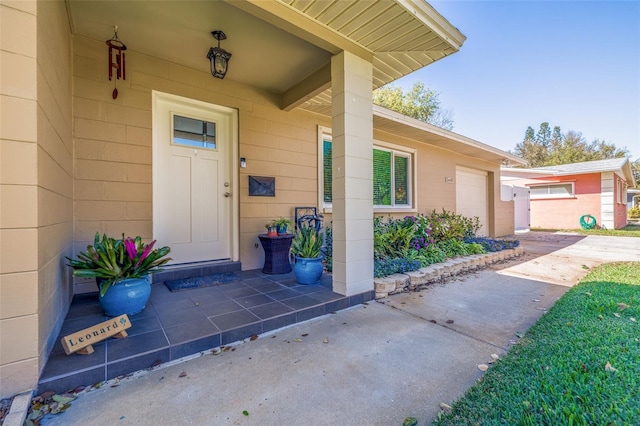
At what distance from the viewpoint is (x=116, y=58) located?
2.90m

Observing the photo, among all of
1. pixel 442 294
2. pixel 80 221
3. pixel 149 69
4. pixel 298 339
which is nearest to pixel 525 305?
pixel 442 294

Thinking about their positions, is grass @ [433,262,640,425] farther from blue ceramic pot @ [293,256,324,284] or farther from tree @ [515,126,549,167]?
tree @ [515,126,549,167]

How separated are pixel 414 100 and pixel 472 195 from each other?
11517 mm

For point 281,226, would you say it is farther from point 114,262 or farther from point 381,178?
point 381,178

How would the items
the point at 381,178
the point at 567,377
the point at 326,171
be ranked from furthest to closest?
the point at 381,178
the point at 326,171
the point at 567,377

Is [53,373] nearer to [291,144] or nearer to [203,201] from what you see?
[203,201]

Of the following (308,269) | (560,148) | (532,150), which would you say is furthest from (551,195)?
(532,150)

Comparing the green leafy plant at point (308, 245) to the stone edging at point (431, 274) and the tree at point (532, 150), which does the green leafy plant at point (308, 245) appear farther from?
the tree at point (532, 150)

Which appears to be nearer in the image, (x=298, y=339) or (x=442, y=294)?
(x=298, y=339)

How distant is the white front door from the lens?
335 centimetres

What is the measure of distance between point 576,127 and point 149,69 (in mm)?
38746

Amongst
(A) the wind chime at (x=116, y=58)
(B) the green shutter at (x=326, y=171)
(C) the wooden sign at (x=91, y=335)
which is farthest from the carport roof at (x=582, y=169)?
(C) the wooden sign at (x=91, y=335)

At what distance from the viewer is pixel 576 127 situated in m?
28.0

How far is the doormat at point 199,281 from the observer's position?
3072mm
